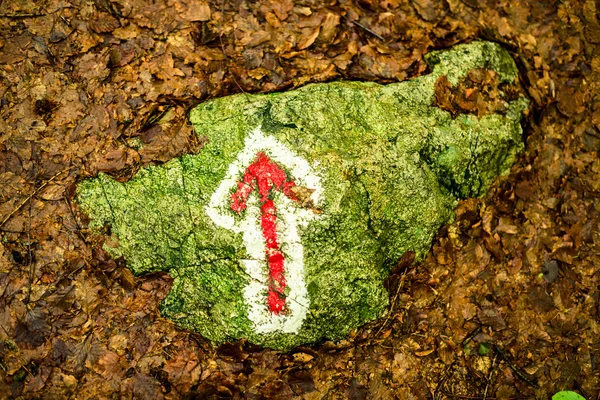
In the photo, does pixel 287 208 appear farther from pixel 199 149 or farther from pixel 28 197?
pixel 28 197

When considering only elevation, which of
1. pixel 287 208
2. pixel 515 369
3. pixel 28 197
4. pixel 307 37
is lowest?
pixel 515 369

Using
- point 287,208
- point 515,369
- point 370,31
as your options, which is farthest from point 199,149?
point 515,369

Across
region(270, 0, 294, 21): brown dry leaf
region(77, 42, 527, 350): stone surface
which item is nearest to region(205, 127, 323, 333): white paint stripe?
region(77, 42, 527, 350): stone surface

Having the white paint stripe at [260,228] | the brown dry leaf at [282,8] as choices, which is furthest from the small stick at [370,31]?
the white paint stripe at [260,228]

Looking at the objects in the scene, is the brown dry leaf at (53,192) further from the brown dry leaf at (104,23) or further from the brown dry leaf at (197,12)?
the brown dry leaf at (197,12)

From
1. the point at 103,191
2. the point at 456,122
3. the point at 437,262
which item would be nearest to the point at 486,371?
the point at 437,262

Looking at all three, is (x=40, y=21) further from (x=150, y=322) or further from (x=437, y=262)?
(x=437, y=262)
